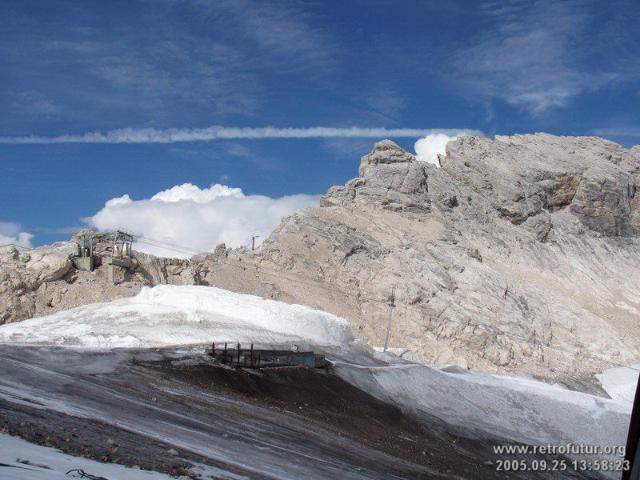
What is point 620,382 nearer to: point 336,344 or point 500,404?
point 500,404

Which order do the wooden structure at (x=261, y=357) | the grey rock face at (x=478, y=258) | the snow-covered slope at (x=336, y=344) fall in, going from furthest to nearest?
the grey rock face at (x=478, y=258)
the snow-covered slope at (x=336, y=344)
the wooden structure at (x=261, y=357)

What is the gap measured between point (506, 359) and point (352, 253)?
43.1ft

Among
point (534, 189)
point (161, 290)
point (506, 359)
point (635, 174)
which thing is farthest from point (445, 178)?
point (161, 290)

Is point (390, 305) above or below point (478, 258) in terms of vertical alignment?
below

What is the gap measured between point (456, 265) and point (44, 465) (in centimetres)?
5072

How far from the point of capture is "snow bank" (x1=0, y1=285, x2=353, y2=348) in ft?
90.1

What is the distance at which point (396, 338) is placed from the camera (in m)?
49.8

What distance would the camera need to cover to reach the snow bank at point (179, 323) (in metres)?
27.5

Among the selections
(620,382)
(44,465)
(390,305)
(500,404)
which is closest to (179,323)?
(500,404)

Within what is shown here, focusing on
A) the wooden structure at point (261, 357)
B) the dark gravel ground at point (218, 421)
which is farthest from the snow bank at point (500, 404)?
the dark gravel ground at point (218, 421)

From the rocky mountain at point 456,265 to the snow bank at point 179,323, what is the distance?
196 inches

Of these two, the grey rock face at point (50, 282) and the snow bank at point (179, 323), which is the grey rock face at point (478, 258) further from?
the snow bank at point (179, 323)

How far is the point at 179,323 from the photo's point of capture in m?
30.8

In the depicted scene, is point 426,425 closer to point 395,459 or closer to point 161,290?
point 395,459
